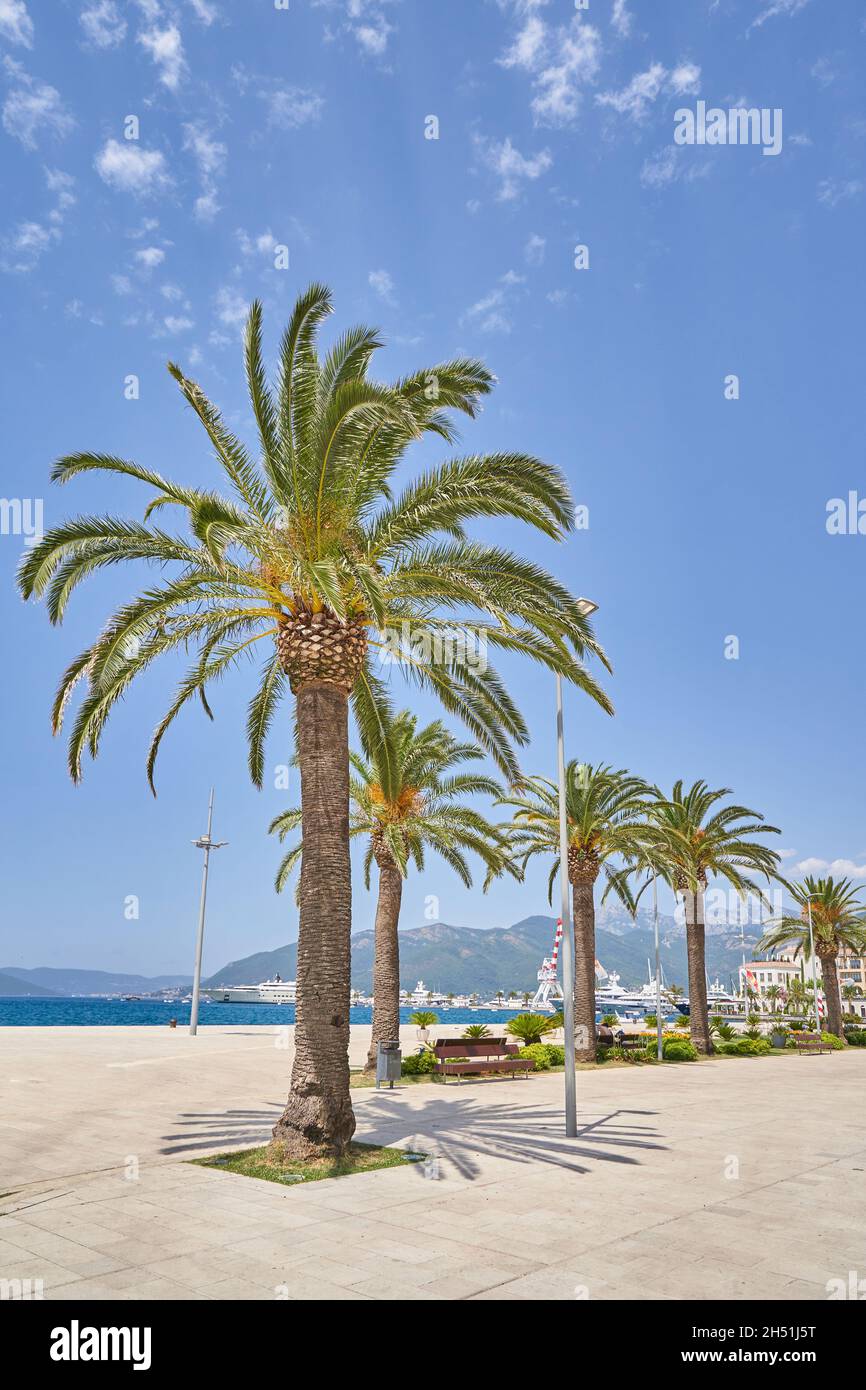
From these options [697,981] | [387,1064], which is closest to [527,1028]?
[697,981]

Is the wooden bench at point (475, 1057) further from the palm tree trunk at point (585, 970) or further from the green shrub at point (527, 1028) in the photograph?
the palm tree trunk at point (585, 970)

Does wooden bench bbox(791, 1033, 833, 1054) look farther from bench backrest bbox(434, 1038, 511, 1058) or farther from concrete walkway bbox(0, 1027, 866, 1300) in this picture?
concrete walkway bbox(0, 1027, 866, 1300)

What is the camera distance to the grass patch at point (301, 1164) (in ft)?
35.3

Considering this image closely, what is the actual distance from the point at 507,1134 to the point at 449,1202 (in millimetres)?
5024

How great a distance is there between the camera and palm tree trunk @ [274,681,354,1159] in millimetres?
11539

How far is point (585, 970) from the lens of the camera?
2961cm

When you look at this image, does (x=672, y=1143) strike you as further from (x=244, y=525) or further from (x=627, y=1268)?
(x=244, y=525)

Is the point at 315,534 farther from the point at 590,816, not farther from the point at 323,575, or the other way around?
the point at 590,816

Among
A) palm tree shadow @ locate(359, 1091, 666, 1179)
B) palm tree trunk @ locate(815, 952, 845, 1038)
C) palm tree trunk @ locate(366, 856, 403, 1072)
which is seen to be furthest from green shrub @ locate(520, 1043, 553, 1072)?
palm tree trunk @ locate(815, 952, 845, 1038)

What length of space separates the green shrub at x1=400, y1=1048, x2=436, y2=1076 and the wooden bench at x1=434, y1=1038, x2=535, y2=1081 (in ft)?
0.86

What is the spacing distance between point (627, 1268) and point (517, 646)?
28.2ft

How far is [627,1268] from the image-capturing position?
726 cm
